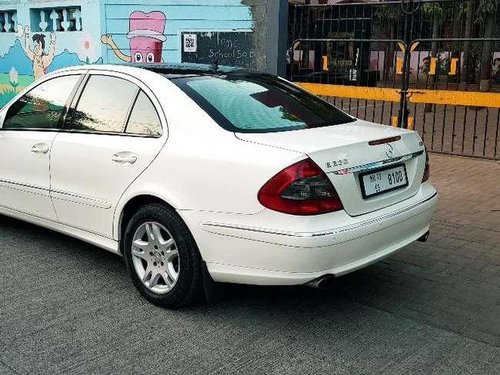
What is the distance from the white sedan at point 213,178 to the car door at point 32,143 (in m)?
0.02

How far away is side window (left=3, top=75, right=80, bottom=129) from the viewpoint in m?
4.78

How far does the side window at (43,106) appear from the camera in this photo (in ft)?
15.7

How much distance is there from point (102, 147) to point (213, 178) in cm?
106

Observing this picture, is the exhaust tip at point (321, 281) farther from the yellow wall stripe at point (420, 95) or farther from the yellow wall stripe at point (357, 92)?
the yellow wall stripe at point (357, 92)

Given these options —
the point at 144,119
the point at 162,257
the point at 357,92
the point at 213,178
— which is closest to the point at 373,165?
the point at 213,178

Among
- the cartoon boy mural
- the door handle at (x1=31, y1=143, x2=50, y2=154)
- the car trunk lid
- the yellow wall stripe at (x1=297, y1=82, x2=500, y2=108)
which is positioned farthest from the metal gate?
the door handle at (x1=31, y1=143, x2=50, y2=154)

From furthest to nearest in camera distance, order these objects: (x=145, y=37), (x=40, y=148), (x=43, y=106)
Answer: (x=145, y=37)
(x=43, y=106)
(x=40, y=148)

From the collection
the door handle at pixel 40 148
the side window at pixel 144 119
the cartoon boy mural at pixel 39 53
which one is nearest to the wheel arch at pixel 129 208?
the side window at pixel 144 119

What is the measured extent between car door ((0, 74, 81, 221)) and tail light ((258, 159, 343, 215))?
2087 millimetres

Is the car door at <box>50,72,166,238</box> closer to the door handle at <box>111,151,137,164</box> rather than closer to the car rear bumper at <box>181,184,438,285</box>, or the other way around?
the door handle at <box>111,151,137,164</box>

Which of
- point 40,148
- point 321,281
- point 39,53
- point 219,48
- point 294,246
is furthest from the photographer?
point 39,53

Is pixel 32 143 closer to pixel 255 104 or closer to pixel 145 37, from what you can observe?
pixel 255 104

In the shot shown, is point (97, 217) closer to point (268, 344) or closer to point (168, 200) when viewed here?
point (168, 200)

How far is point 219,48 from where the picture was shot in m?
10.5
